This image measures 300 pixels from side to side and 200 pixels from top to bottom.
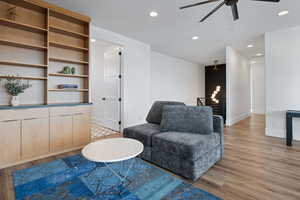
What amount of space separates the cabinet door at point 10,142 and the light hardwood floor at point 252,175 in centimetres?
16

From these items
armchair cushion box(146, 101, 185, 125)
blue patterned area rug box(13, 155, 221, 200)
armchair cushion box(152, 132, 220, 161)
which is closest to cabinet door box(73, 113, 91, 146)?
blue patterned area rug box(13, 155, 221, 200)

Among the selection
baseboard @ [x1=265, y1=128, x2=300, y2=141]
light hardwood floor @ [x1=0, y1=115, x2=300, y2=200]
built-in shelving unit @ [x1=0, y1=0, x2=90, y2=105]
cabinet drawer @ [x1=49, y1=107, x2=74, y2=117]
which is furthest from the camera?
baseboard @ [x1=265, y1=128, x2=300, y2=141]

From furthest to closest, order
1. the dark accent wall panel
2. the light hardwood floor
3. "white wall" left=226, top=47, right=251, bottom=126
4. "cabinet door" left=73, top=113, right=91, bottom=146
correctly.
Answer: the dark accent wall panel, "white wall" left=226, top=47, right=251, bottom=126, "cabinet door" left=73, top=113, right=91, bottom=146, the light hardwood floor

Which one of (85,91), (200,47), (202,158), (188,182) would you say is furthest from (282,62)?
(85,91)

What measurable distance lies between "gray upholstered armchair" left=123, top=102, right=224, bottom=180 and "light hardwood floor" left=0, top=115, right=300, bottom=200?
0.20m

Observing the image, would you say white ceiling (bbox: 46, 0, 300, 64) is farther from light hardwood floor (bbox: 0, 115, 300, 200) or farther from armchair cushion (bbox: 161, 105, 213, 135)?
light hardwood floor (bbox: 0, 115, 300, 200)

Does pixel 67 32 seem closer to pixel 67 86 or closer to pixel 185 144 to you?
pixel 67 86

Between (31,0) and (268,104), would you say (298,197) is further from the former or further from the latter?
(31,0)

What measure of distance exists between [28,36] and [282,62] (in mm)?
5499

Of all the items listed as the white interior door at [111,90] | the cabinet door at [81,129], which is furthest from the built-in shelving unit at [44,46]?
the white interior door at [111,90]

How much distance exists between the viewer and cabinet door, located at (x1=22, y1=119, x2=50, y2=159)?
2180mm

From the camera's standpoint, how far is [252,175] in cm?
183

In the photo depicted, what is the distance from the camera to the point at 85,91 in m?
3.15

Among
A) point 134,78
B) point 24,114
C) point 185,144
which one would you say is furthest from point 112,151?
point 134,78
